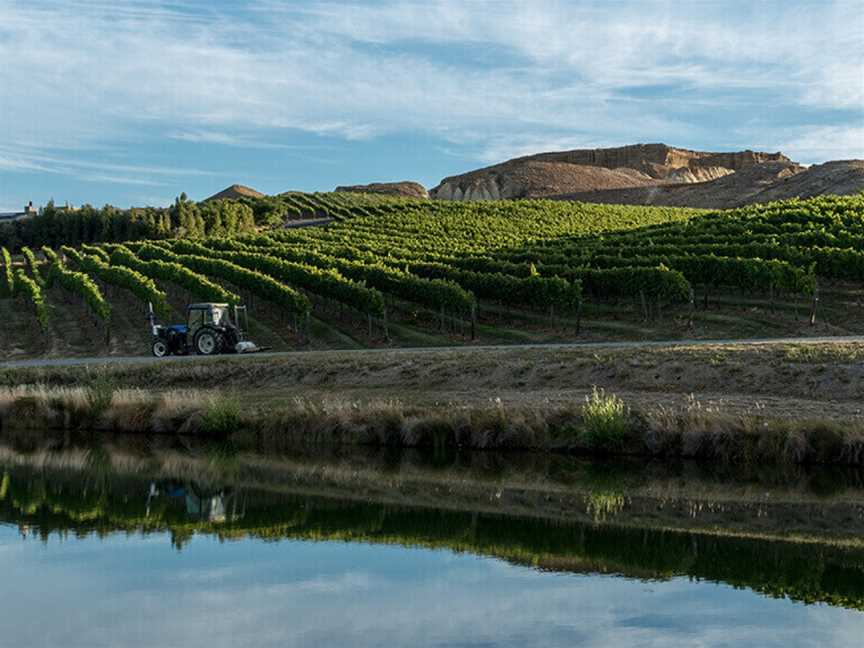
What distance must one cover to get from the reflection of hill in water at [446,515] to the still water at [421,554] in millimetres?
57

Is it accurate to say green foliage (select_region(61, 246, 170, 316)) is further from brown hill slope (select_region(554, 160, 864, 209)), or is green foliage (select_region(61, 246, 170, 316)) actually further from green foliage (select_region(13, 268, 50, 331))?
brown hill slope (select_region(554, 160, 864, 209))

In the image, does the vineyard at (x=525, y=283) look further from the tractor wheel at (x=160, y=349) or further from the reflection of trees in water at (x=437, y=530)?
the reflection of trees in water at (x=437, y=530)

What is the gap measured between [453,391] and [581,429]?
256 inches

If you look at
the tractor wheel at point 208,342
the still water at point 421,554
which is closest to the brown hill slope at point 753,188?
the tractor wheel at point 208,342

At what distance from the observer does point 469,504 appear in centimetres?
1820

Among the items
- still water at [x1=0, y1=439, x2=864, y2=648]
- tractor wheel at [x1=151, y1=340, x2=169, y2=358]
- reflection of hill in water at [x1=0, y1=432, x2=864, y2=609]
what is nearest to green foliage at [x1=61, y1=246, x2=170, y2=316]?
tractor wheel at [x1=151, y1=340, x2=169, y2=358]

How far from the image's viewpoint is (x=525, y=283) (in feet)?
163

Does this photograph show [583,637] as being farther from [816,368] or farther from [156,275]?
[156,275]

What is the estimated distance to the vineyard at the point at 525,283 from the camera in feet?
156

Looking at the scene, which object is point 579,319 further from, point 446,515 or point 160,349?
point 446,515

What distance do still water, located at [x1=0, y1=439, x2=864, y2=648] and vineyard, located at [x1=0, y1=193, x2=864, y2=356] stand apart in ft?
84.8

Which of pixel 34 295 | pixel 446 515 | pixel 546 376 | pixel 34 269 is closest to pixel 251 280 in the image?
pixel 34 295

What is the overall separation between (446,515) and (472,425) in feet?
17.0

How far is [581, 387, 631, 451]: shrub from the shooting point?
831 inches
